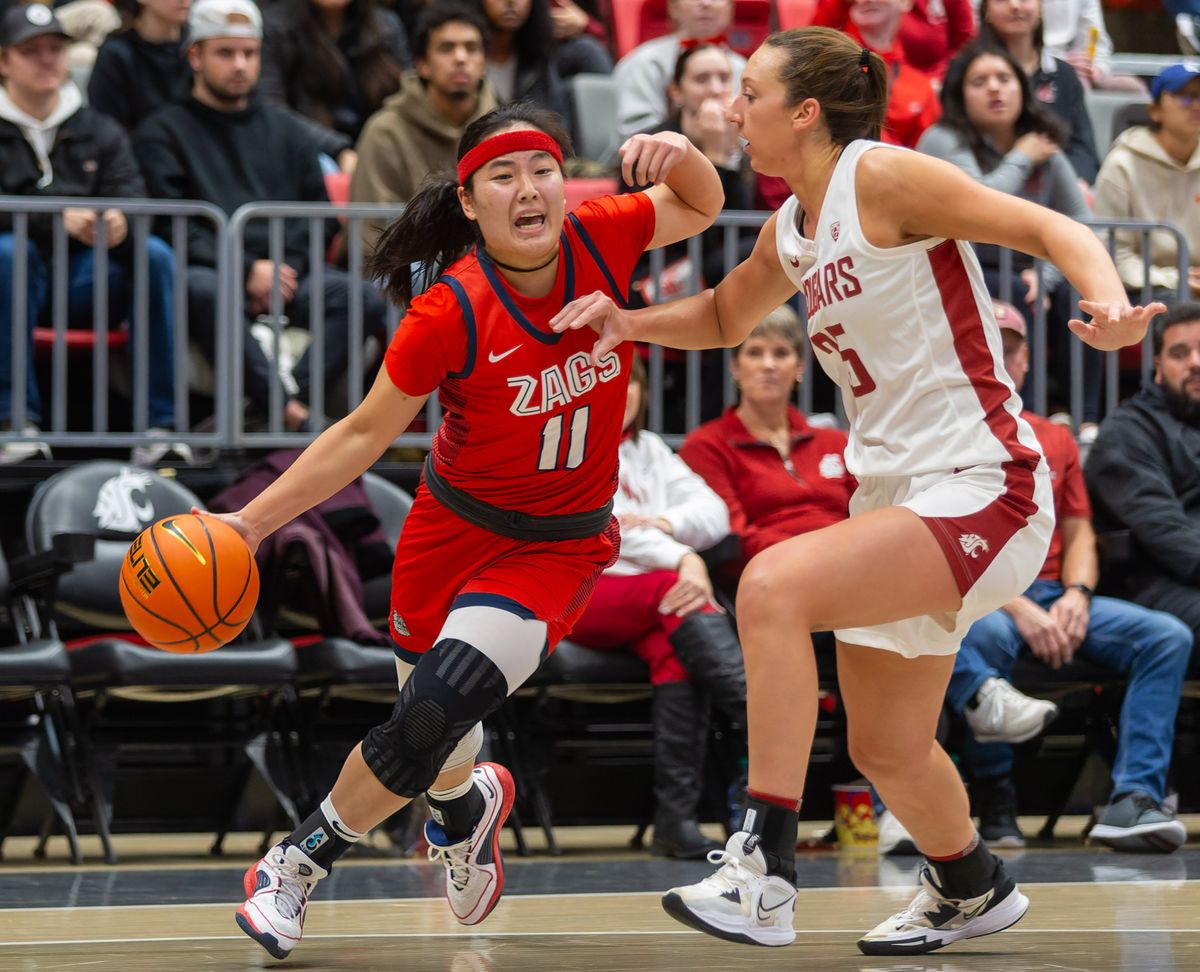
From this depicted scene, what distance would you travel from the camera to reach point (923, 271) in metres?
3.59

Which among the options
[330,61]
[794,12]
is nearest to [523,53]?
[330,61]

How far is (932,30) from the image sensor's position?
931 centimetres

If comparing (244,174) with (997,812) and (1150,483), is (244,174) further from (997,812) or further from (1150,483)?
(997,812)

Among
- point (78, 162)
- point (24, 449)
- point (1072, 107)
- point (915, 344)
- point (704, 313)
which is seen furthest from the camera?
point (1072, 107)

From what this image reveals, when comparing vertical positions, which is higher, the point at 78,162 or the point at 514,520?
the point at 78,162

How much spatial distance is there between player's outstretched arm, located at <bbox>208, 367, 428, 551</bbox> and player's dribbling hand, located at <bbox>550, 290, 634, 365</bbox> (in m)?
0.35

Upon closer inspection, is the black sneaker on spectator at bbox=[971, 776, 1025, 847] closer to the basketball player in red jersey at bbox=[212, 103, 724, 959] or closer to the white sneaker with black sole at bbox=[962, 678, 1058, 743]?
the white sneaker with black sole at bbox=[962, 678, 1058, 743]

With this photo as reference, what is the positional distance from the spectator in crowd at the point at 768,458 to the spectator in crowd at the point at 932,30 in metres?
3.27

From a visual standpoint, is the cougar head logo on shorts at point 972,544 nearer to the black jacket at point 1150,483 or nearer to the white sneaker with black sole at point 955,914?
the white sneaker with black sole at point 955,914

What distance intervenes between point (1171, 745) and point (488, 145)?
11.6ft

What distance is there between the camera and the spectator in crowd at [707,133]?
7.35 m

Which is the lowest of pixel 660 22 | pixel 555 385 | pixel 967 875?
pixel 967 875

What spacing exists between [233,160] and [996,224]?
15.4 ft

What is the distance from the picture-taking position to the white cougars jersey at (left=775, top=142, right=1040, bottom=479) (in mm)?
3576
